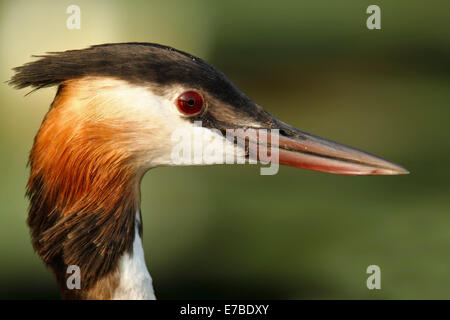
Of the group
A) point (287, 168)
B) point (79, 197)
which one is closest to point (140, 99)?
point (79, 197)

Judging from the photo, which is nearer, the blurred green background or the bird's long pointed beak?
the bird's long pointed beak

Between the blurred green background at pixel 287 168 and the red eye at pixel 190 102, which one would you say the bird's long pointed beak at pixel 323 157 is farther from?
the blurred green background at pixel 287 168

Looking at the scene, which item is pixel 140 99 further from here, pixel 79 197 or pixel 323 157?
pixel 323 157

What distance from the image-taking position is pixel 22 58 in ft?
16.7

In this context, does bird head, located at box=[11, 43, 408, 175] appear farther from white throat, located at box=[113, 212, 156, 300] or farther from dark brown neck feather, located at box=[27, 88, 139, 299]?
white throat, located at box=[113, 212, 156, 300]

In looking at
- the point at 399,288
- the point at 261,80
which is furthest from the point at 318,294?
the point at 261,80

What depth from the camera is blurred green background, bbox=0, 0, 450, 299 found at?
4.04 m

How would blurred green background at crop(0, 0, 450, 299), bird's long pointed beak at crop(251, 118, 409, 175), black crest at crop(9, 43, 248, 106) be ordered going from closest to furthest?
1. black crest at crop(9, 43, 248, 106)
2. bird's long pointed beak at crop(251, 118, 409, 175)
3. blurred green background at crop(0, 0, 450, 299)

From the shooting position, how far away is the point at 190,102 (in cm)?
167

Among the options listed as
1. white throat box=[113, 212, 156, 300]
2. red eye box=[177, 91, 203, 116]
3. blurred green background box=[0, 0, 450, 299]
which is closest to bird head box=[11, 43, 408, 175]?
red eye box=[177, 91, 203, 116]

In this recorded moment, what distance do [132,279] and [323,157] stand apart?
70 centimetres

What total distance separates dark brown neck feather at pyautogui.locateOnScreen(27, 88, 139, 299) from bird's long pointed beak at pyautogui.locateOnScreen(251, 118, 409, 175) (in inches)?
19.1
